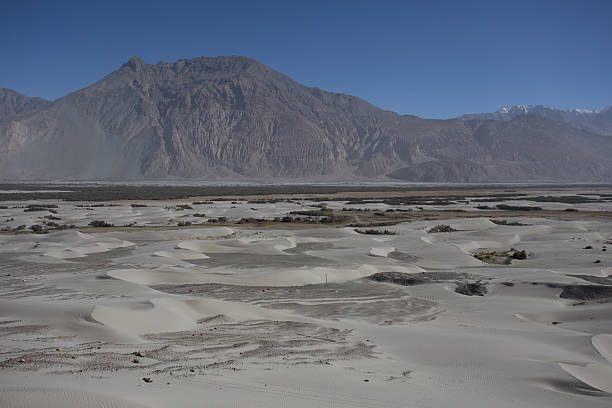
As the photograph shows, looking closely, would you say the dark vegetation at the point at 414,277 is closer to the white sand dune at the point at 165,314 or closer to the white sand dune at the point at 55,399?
the white sand dune at the point at 165,314

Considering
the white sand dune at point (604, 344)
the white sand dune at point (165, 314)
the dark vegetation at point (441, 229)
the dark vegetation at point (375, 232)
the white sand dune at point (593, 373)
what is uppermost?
the white sand dune at point (593, 373)

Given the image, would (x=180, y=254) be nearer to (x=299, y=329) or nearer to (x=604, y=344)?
(x=299, y=329)

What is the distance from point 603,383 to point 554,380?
2.44 ft

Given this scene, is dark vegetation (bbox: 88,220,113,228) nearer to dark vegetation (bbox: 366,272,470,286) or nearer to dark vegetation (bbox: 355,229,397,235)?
dark vegetation (bbox: 355,229,397,235)

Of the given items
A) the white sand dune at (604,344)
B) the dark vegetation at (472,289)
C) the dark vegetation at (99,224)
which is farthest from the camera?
the dark vegetation at (99,224)

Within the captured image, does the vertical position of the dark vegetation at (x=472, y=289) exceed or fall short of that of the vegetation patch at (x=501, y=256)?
it exceeds it

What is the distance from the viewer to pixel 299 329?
13.0 metres

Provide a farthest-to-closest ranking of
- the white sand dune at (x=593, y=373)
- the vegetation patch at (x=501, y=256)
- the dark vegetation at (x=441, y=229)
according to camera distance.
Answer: the dark vegetation at (x=441, y=229) < the vegetation patch at (x=501, y=256) < the white sand dune at (x=593, y=373)

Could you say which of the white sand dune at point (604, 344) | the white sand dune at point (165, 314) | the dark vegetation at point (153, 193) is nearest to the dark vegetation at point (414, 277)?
the white sand dune at point (165, 314)

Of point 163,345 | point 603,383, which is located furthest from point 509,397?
point 163,345

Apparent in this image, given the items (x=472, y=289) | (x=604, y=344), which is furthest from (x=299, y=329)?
(x=472, y=289)

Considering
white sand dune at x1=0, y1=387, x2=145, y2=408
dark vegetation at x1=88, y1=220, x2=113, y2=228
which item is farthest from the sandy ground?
dark vegetation at x1=88, y1=220, x2=113, y2=228

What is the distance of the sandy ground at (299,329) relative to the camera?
7.97 metres

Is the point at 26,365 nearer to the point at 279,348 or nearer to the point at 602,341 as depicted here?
the point at 279,348
